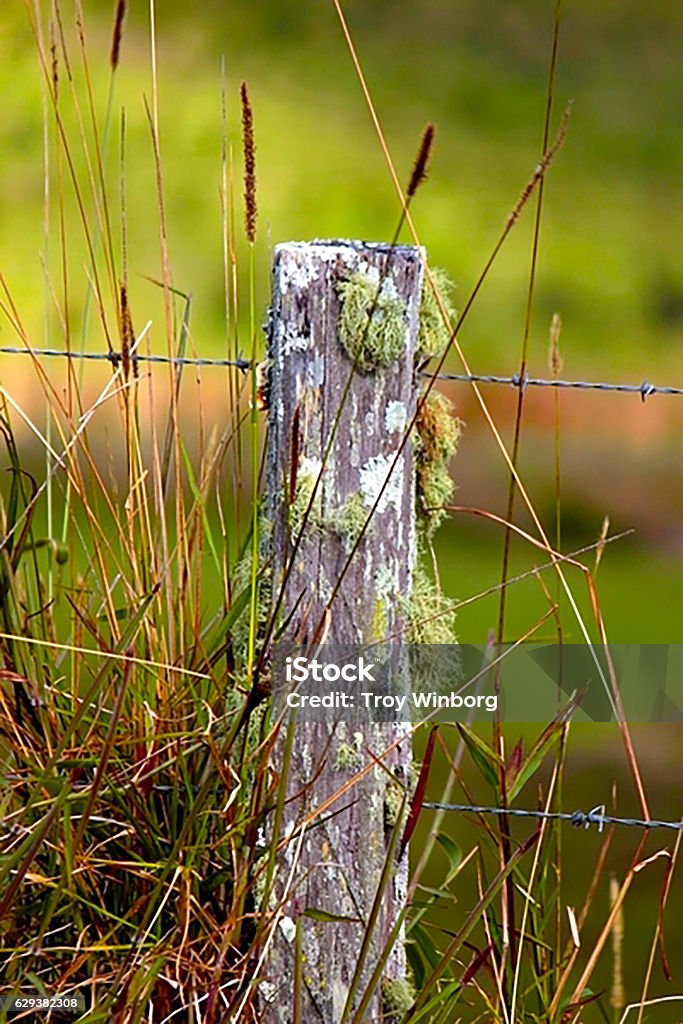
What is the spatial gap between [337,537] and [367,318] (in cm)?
19

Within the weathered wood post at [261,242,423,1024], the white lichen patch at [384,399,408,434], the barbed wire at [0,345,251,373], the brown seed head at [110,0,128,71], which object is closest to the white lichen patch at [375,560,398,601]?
the weathered wood post at [261,242,423,1024]

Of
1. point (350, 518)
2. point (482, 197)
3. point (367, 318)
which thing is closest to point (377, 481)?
point (350, 518)

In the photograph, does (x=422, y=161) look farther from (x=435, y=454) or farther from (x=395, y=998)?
(x=395, y=998)

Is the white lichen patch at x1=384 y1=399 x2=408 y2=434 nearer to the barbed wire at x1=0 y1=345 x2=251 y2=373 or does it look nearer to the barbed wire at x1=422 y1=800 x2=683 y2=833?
the barbed wire at x1=0 y1=345 x2=251 y2=373

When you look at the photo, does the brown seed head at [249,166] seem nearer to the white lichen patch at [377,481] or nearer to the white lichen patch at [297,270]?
the white lichen patch at [297,270]

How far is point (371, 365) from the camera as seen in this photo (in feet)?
3.74

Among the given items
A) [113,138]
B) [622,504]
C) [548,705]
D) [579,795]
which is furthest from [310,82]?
[548,705]

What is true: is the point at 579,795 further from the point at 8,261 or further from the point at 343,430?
the point at 343,430

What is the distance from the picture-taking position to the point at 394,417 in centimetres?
115

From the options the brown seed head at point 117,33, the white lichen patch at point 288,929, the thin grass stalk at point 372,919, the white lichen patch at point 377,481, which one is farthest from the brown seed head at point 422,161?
the white lichen patch at point 288,929

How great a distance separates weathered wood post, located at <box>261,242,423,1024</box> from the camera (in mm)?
1131

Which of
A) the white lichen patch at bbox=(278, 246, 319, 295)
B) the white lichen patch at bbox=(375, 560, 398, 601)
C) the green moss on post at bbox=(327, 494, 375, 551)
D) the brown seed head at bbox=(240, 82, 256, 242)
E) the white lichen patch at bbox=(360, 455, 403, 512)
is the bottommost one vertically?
the white lichen patch at bbox=(375, 560, 398, 601)

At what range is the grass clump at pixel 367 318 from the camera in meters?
1.12

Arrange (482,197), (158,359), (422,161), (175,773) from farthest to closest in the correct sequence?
1. (482,197)
2. (158,359)
3. (175,773)
4. (422,161)
